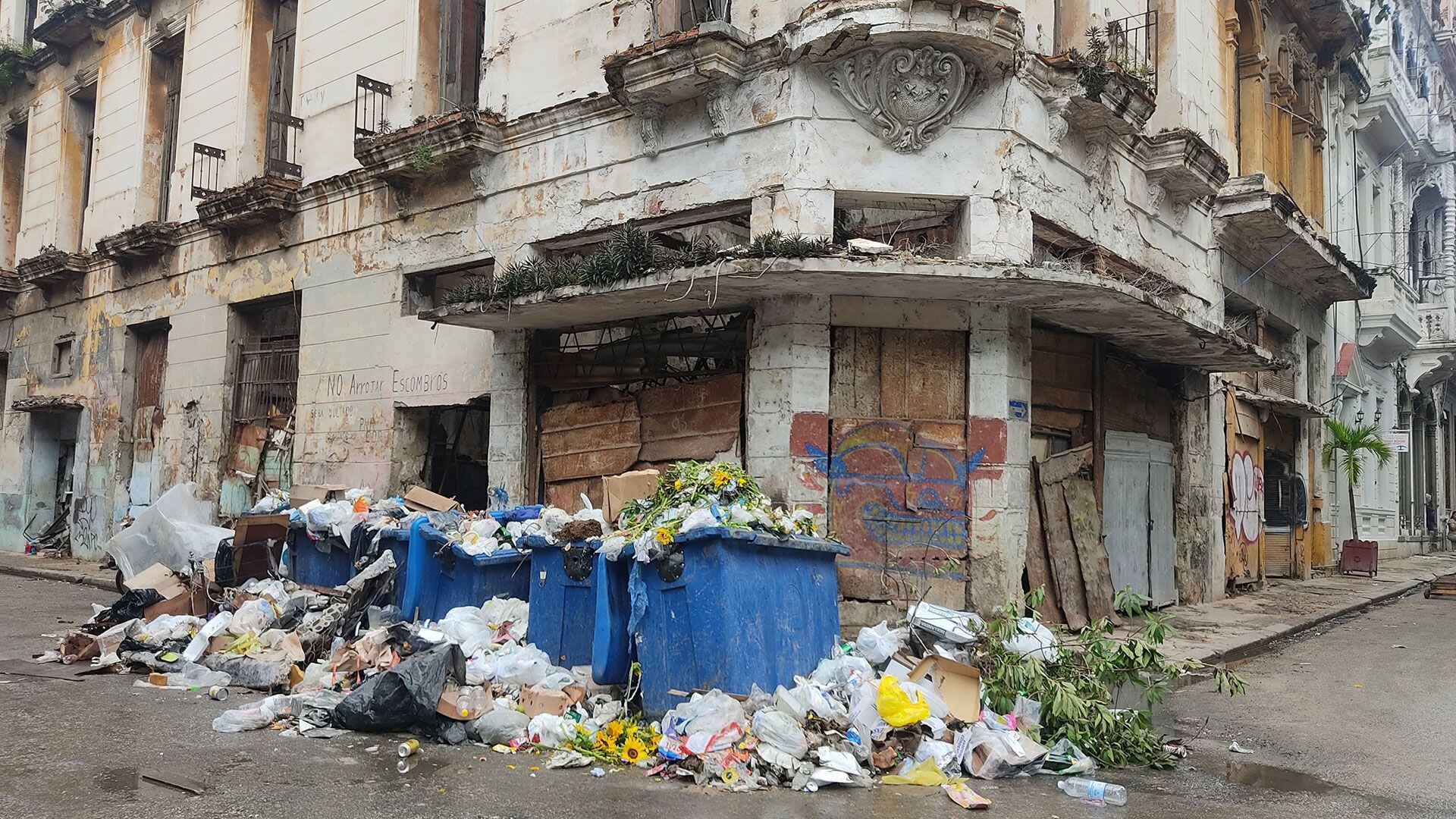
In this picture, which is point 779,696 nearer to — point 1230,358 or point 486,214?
point 486,214

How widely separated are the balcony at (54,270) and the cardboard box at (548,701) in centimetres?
1543

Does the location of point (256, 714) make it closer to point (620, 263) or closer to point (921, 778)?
point (921, 778)

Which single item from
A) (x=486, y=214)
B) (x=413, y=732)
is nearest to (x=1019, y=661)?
(x=413, y=732)

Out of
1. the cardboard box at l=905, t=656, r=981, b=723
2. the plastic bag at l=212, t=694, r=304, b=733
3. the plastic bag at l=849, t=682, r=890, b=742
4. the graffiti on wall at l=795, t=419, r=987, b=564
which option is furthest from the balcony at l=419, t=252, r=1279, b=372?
the plastic bag at l=212, t=694, r=304, b=733

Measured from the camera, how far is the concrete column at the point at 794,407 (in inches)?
336

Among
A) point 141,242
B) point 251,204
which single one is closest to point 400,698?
Answer: point 251,204

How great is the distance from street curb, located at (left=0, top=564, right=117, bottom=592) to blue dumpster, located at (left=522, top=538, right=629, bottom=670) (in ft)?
29.7

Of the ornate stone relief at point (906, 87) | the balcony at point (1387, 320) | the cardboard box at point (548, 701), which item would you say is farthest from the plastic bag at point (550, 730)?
the balcony at point (1387, 320)

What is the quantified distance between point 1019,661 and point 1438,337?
21.7 m

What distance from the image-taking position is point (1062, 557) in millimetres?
9703

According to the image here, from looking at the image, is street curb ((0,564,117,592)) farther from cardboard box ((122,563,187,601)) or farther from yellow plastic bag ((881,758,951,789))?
yellow plastic bag ((881,758,951,789))

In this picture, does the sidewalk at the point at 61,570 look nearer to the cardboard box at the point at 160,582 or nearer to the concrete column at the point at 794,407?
the cardboard box at the point at 160,582

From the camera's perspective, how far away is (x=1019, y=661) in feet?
20.2

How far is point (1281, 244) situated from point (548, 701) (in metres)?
12.2
